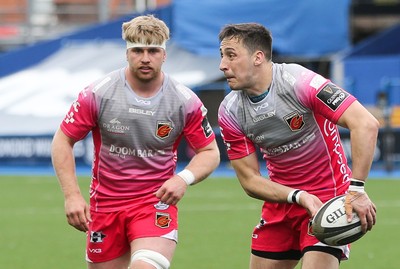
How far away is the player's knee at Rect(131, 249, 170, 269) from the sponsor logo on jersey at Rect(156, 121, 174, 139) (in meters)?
0.80

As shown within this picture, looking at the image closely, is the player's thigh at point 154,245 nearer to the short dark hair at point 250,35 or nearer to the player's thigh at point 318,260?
the player's thigh at point 318,260

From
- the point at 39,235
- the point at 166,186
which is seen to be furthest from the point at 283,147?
the point at 39,235

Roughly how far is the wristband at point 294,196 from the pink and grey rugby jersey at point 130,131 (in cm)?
72

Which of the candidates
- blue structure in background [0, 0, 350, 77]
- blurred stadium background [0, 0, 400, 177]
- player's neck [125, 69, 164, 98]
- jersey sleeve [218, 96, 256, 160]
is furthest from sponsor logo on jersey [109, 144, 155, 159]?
blue structure in background [0, 0, 350, 77]

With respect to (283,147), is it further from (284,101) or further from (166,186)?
(166,186)

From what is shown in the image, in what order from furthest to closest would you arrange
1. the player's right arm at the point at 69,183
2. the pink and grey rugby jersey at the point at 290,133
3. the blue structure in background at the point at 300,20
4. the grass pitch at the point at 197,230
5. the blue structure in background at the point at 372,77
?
the blue structure in background at the point at 300,20, the blue structure in background at the point at 372,77, the grass pitch at the point at 197,230, the pink and grey rugby jersey at the point at 290,133, the player's right arm at the point at 69,183

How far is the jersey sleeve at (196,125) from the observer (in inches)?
309

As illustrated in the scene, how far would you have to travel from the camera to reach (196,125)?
7.88 meters

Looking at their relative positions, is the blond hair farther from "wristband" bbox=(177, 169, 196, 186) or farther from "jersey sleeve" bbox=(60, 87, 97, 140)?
"wristband" bbox=(177, 169, 196, 186)

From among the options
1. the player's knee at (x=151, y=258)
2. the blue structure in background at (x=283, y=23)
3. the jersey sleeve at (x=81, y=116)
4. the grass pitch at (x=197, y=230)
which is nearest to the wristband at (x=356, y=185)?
the player's knee at (x=151, y=258)

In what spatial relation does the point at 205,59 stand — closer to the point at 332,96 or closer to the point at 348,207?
the point at 332,96

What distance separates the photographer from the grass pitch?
479 inches

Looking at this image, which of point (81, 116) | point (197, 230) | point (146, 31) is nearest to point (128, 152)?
point (81, 116)

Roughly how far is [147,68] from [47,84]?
21527mm
